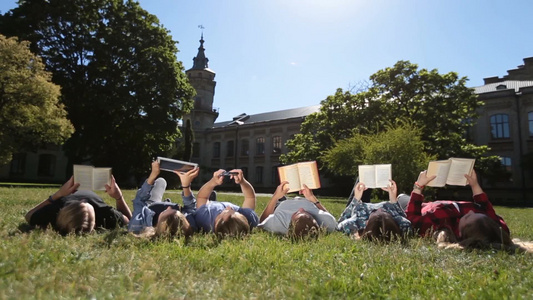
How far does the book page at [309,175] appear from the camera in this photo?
484cm

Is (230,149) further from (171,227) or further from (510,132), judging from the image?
(171,227)

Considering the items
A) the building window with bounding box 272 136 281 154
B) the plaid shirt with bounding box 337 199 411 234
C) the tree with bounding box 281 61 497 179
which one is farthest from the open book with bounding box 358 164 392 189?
the building window with bounding box 272 136 281 154

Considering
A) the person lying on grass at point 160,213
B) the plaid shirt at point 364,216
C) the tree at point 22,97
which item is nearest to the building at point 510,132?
the plaid shirt at point 364,216

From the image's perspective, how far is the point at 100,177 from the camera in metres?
4.62

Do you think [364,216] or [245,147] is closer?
[364,216]

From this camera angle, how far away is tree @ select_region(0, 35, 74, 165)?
50.6 ft

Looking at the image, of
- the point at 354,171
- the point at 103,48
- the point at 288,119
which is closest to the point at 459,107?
the point at 354,171

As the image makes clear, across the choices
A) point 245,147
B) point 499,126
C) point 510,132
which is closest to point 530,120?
point 510,132

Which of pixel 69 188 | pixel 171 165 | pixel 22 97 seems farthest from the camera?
pixel 22 97

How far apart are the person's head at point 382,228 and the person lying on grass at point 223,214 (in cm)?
150

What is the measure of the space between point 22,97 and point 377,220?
17.6 meters

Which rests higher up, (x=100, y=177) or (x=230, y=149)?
(x=230, y=149)

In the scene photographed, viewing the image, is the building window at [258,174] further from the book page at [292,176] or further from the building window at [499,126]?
the book page at [292,176]

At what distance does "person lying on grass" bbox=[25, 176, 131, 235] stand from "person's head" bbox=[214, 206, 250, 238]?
1592 millimetres
